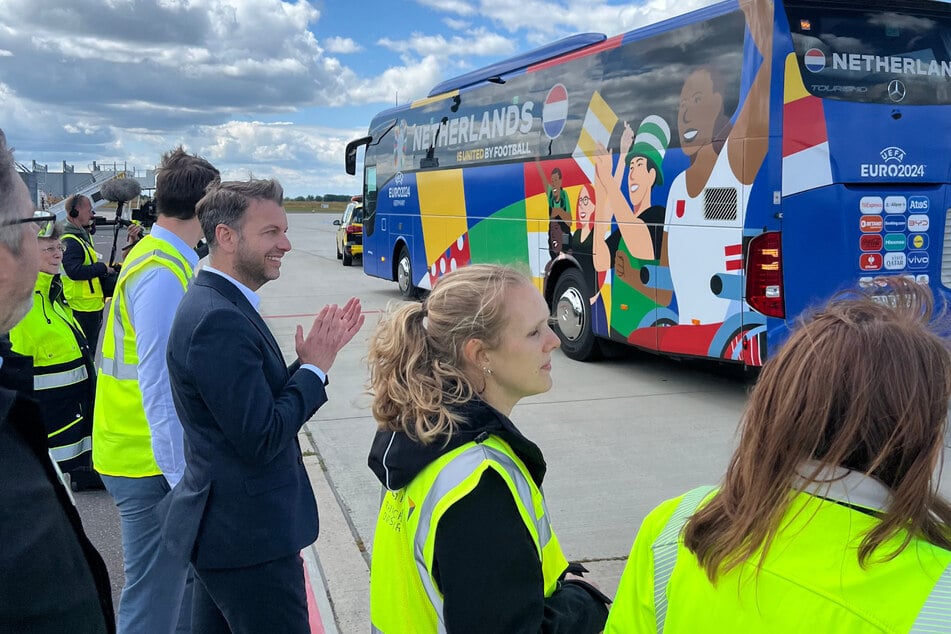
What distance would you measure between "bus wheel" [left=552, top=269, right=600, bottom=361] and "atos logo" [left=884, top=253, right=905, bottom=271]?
3285mm

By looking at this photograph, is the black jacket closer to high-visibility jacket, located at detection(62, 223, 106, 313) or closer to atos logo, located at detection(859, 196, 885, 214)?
atos logo, located at detection(859, 196, 885, 214)

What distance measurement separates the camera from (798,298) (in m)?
6.96

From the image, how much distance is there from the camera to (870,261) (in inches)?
278

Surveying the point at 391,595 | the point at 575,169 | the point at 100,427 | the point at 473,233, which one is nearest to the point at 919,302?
the point at 391,595

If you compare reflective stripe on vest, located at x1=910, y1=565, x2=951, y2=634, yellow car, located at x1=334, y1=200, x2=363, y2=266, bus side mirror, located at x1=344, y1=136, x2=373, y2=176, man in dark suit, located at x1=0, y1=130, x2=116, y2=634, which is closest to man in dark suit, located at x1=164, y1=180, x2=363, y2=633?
man in dark suit, located at x1=0, y1=130, x2=116, y2=634

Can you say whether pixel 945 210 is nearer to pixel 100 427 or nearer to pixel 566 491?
pixel 566 491

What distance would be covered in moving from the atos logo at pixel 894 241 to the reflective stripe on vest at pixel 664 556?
650 centimetres

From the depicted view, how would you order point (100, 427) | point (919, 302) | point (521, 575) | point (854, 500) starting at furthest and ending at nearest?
point (100, 427) < point (521, 575) < point (919, 302) < point (854, 500)

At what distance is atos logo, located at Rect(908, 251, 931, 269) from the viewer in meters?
7.23

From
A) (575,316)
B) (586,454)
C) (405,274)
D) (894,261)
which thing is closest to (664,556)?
(586,454)

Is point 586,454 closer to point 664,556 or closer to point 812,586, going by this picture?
point 664,556

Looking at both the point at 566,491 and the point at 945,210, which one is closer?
the point at 566,491

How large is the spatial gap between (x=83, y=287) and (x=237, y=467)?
5.85 m

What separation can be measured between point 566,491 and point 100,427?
127 inches
